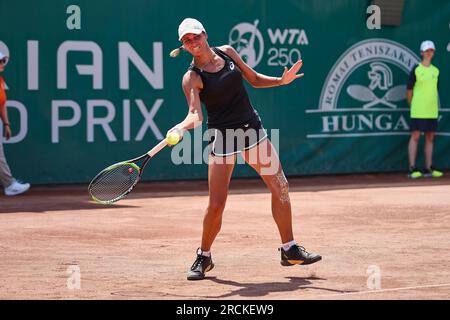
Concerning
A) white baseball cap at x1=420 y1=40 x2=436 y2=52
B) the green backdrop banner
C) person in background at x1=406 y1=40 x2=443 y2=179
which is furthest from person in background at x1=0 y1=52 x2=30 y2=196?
white baseball cap at x1=420 y1=40 x2=436 y2=52

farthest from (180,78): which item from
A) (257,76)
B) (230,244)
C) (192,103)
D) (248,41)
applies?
(192,103)

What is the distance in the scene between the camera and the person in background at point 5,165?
1197cm

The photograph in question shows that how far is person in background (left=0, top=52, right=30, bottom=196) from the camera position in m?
12.0

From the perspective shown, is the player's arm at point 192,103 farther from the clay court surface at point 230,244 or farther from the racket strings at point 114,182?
the clay court surface at point 230,244

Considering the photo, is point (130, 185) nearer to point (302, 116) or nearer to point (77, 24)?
point (77, 24)

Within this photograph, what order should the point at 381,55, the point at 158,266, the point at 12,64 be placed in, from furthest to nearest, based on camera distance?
the point at 381,55
the point at 12,64
the point at 158,266

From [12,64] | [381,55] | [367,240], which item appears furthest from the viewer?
[381,55]

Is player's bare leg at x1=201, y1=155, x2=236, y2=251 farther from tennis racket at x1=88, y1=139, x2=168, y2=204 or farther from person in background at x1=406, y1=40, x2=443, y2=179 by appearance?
person in background at x1=406, y1=40, x2=443, y2=179

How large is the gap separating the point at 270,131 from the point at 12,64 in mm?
3729

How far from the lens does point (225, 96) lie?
22.7ft

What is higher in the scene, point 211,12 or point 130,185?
point 211,12

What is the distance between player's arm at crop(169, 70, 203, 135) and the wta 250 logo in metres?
6.93

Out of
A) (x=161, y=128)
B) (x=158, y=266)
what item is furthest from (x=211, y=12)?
(x=158, y=266)
